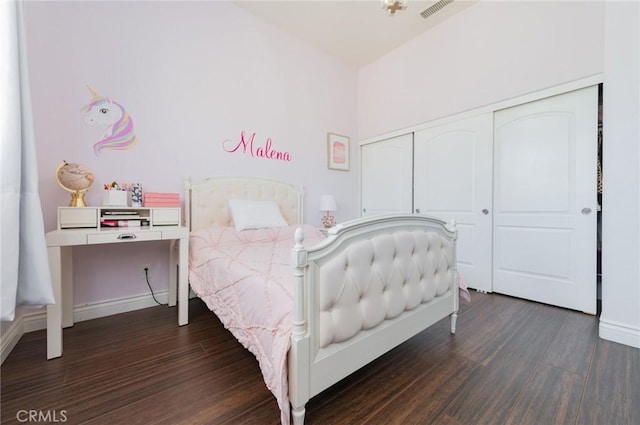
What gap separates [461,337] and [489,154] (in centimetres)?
195

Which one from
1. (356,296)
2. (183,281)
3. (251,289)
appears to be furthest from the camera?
(183,281)

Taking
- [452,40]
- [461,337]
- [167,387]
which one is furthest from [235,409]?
[452,40]

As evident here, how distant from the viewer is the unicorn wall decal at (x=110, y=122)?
7.03 ft

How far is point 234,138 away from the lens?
9.44 feet

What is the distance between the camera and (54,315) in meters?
1.57

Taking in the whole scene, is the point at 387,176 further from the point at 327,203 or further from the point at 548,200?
the point at 548,200

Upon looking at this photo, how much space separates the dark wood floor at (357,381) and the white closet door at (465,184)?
1016 millimetres

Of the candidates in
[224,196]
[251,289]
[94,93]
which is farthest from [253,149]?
[251,289]

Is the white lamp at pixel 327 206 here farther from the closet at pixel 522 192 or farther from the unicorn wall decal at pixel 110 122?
the unicorn wall decal at pixel 110 122

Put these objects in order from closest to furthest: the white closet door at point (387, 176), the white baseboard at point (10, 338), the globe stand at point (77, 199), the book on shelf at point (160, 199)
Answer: the white baseboard at point (10, 338) → the globe stand at point (77, 199) → the book on shelf at point (160, 199) → the white closet door at point (387, 176)

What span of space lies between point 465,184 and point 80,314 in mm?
3850

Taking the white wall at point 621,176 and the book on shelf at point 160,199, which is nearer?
the white wall at point 621,176

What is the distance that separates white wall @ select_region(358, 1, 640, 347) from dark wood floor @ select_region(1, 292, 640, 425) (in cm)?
63

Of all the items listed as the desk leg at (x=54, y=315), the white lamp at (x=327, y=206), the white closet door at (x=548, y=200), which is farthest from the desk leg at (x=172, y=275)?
the white closet door at (x=548, y=200)
